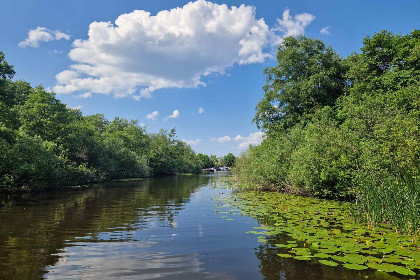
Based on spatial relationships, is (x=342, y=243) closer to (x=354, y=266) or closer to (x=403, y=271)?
(x=354, y=266)

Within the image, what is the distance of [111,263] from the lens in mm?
7574

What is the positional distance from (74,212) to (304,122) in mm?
28705

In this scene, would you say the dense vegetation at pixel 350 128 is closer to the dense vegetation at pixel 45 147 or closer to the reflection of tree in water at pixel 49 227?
the reflection of tree in water at pixel 49 227

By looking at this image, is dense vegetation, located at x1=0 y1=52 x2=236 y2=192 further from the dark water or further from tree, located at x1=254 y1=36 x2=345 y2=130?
tree, located at x1=254 y1=36 x2=345 y2=130

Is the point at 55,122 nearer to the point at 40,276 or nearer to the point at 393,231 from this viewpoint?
the point at 40,276

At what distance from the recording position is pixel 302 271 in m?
6.89

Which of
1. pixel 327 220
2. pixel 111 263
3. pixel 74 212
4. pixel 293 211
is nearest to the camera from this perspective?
pixel 111 263

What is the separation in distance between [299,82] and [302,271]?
33207 millimetres

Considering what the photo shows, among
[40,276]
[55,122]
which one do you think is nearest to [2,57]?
[55,122]

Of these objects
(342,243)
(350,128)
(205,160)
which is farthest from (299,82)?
(205,160)

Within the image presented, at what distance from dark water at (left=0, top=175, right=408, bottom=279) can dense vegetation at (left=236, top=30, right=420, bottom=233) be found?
5.69 m

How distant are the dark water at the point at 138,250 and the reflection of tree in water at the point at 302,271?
0.08ft

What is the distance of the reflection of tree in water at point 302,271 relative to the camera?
6522mm

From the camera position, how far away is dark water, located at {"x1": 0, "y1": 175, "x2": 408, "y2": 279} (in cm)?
682
